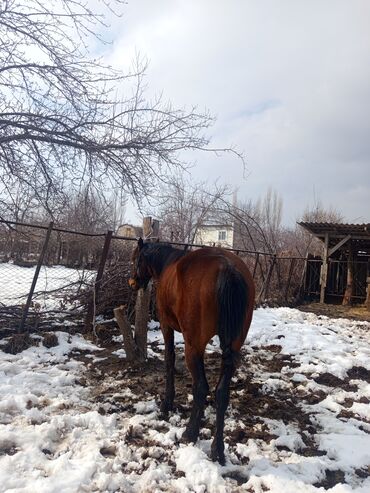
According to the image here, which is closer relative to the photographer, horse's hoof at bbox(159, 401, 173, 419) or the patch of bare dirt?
horse's hoof at bbox(159, 401, 173, 419)

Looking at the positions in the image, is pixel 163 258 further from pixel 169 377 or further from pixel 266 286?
pixel 266 286

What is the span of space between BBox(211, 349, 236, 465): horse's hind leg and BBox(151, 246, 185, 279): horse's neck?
1360 mm

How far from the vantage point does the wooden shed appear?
14.8m

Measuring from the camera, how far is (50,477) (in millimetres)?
2637

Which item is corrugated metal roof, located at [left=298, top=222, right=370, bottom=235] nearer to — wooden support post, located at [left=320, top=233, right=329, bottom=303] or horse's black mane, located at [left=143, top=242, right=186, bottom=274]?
wooden support post, located at [left=320, top=233, right=329, bottom=303]

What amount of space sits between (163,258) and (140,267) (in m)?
0.38

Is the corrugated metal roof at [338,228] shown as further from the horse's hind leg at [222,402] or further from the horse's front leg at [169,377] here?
the horse's hind leg at [222,402]

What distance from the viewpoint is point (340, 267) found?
1642cm

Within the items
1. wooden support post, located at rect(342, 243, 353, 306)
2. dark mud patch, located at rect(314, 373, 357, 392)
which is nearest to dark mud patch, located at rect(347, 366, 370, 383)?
dark mud patch, located at rect(314, 373, 357, 392)

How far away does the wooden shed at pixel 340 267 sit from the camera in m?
14.8

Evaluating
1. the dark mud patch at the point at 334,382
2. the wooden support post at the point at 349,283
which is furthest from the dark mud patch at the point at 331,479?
the wooden support post at the point at 349,283

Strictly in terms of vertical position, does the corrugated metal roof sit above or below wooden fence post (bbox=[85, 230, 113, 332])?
above

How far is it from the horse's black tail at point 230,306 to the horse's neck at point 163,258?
108 cm

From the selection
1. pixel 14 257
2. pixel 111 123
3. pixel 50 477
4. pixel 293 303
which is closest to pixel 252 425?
pixel 50 477
